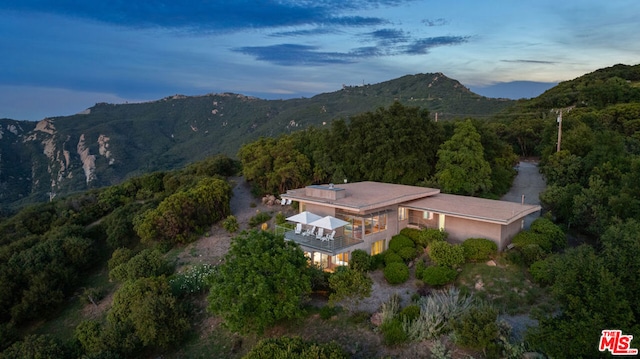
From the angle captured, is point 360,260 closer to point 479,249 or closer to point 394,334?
point 394,334

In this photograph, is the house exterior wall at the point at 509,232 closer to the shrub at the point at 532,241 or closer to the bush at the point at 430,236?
the shrub at the point at 532,241

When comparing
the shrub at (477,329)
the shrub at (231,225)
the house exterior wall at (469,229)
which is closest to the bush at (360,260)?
the house exterior wall at (469,229)

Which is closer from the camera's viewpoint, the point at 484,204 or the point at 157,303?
the point at 157,303

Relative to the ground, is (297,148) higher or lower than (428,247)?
higher

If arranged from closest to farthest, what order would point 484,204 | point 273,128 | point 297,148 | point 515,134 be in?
1. point 484,204
2. point 297,148
3. point 515,134
4. point 273,128

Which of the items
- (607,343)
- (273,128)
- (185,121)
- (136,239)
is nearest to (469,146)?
(607,343)

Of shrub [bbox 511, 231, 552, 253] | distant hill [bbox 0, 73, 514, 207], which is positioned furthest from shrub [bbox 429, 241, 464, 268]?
distant hill [bbox 0, 73, 514, 207]

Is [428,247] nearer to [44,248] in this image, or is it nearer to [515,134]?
[44,248]
